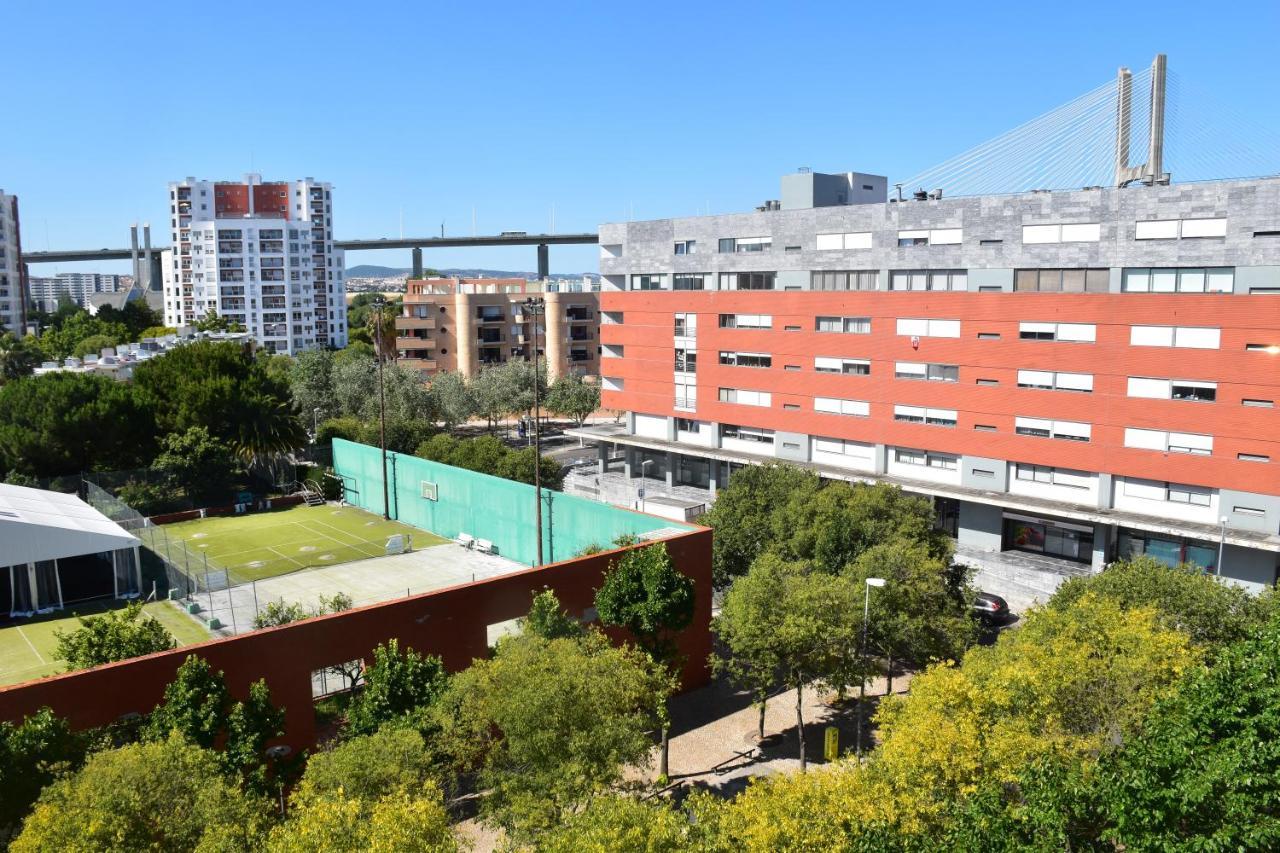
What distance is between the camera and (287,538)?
47.3 meters

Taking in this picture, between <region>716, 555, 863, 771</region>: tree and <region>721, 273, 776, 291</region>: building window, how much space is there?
2776cm

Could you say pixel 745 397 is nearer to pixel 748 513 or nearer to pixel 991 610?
pixel 748 513

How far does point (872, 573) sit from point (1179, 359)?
697 inches

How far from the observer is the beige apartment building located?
101 meters

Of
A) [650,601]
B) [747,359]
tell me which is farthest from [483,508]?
[650,601]

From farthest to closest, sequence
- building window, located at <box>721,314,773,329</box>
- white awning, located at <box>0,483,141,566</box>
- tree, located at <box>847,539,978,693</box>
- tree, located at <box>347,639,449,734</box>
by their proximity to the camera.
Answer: building window, located at <box>721,314,773,329</box> < white awning, located at <box>0,483,141,566</box> < tree, located at <box>847,539,978,693</box> < tree, located at <box>347,639,449,734</box>

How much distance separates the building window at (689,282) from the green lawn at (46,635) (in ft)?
103

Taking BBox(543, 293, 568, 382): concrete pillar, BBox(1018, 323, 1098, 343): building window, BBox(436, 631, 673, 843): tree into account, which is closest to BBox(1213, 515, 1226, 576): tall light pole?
BBox(1018, 323, 1098, 343): building window

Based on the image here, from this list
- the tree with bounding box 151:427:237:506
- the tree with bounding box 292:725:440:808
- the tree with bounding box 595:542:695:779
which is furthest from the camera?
the tree with bounding box 151:427:237:506

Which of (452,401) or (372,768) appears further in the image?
(452,401)

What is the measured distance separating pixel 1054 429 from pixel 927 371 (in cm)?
639

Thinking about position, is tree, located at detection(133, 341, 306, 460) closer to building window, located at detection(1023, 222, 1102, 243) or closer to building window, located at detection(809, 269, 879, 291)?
building window, located at detection(809, 269, 879, 291)

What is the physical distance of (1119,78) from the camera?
4034 cm

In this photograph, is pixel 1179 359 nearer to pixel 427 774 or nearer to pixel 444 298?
pixel 427 774
